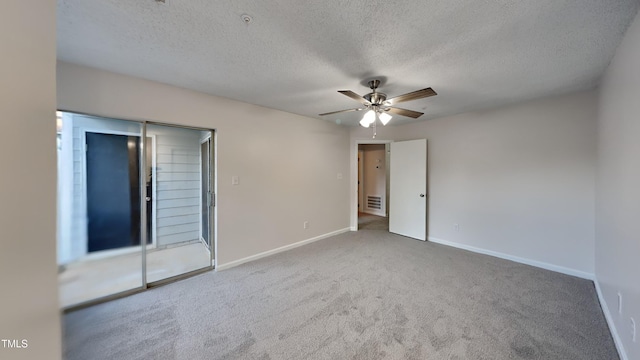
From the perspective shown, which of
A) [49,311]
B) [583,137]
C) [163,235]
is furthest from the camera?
[163,235]

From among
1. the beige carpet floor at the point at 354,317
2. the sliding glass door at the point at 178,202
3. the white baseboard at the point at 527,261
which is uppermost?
the sliding glass door at the point at 178,202

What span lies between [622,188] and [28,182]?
3205mm

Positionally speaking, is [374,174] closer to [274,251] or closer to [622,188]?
[274,251]

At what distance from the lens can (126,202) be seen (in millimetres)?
2471

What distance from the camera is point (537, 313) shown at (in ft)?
6.75

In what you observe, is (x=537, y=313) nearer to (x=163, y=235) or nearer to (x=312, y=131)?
(x=312, y=131)

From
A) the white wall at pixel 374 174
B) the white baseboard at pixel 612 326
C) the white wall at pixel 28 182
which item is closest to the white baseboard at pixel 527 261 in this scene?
the white baseboard at pixel 612 326

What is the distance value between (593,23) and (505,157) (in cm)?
216

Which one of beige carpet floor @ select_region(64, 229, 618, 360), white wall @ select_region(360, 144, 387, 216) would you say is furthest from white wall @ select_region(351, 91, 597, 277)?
white wall @ select_region(360, 144, 387, 216)

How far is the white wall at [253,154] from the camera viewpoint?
2.25 m

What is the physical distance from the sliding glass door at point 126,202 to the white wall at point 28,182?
1.71 metres

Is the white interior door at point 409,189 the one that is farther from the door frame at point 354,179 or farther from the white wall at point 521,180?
the door frame at point 354,179

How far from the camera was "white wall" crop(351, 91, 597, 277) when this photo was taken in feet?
9.08

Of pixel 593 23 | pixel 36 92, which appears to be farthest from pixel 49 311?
pixel 593 23
